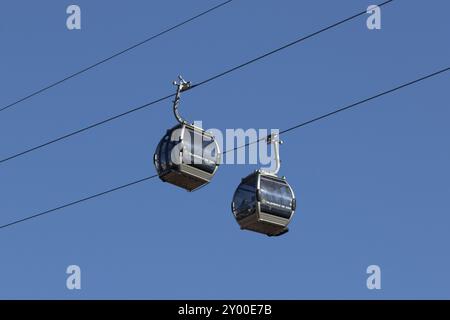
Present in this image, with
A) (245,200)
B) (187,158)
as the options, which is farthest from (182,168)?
(245,200)

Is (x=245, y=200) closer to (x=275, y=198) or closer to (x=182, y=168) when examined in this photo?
(x=275, y=198)

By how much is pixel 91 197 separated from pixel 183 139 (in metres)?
2.23

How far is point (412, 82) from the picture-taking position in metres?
18.9

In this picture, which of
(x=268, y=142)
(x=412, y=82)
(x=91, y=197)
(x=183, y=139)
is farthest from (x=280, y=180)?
(x=412, y=82)

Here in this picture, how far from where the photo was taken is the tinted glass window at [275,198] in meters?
24.0

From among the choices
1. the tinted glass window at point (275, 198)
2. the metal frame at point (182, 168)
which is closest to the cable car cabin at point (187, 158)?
the metal frame at point (182, 168)

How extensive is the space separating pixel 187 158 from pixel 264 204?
6.55ft

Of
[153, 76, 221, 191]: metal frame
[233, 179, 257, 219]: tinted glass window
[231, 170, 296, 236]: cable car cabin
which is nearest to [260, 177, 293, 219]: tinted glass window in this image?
[231, 170, 296, 236]: cable car cabin

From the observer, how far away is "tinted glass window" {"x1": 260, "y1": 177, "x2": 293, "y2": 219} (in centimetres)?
2400

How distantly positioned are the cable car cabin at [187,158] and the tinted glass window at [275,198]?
1.31 m

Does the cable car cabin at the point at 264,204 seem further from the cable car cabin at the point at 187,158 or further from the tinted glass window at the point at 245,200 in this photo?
the cable car cabin at the point at 187,158

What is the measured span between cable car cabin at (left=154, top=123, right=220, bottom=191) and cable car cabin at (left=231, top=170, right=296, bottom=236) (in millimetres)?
1171

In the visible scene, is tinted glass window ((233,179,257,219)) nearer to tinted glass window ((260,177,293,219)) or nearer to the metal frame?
tinted glass window ((260,177,293,219))
